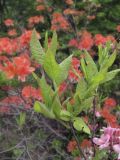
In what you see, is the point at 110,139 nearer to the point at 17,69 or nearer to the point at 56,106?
the point at 56,106

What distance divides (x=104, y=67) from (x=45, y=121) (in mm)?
2419

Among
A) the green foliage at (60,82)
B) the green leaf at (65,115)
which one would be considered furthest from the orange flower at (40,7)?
the green leaf at (65,115)

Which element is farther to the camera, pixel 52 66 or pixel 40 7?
pixel 40 7

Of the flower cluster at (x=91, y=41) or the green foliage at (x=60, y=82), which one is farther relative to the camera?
the flower cluster at (x=91, y=41)

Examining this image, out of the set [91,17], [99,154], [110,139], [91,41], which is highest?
[110,139]

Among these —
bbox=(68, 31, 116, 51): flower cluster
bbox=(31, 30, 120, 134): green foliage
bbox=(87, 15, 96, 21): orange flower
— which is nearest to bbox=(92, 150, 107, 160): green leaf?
bbox=(31, 30, 120, 134): green foliage

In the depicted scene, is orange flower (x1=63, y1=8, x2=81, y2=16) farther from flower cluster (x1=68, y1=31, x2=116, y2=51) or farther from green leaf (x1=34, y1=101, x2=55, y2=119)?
green leaf (x1=34, y1=101, x2=55, y2=119)

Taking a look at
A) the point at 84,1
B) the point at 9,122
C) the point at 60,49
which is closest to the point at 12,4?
the point at 84,1

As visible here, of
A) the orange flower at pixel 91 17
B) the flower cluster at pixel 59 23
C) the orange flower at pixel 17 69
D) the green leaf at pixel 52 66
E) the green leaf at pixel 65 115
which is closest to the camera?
the green leaf at pixel 52 66

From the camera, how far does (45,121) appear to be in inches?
157

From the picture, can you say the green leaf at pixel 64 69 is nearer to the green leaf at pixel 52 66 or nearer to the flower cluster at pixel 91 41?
the green leaf at pixel 52 66

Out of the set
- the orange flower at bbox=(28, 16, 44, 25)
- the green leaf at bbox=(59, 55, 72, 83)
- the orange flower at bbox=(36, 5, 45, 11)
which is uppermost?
the green leaf at bbox=(59, 55, 72, 83)

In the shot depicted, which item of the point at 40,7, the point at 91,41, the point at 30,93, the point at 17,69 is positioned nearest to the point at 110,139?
the point at 17,69

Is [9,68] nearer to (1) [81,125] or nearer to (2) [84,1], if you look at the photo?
(1) [81,125]
